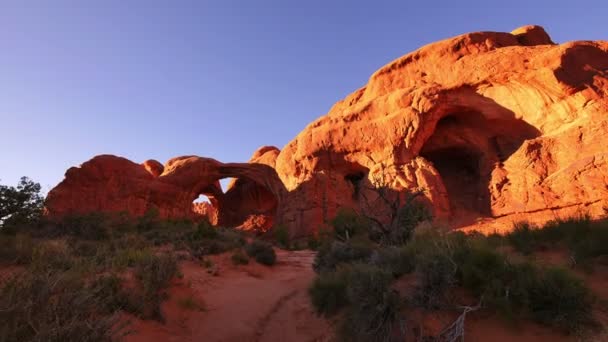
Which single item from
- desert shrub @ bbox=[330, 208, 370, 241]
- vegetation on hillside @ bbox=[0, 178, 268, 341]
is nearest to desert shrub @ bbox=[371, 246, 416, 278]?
vegetation on hillside @ bbox=[0, 178, 268, 341]

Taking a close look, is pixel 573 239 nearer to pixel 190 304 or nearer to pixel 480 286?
pixel 480 286

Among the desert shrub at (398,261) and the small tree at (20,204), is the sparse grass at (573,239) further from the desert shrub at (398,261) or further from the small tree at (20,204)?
the small tree at (20,204)

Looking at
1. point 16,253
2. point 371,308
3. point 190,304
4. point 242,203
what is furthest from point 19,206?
point 242,203

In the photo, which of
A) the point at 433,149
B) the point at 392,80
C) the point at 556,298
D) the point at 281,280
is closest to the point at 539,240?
the point at 556,298

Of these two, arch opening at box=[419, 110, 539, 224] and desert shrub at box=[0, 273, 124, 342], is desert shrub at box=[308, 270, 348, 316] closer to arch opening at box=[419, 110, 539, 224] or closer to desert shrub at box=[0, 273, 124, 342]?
desert shrub at box=[0, 273, 124, 342]

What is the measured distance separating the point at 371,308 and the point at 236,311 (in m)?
3.25

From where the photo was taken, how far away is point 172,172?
2612cm

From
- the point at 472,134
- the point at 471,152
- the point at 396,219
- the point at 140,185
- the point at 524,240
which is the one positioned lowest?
the point at 524,240

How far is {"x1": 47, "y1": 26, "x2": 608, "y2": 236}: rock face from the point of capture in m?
15.9

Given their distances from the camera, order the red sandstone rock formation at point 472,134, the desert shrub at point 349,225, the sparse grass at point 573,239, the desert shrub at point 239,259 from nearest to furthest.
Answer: the sparse grass at point 573,239, the desert shrub at point 239,259, the desert shrub at point 349,225, the red sandstone rock formation at point 472,134

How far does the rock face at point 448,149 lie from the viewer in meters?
15.9

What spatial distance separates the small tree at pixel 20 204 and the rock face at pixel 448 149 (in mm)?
8395

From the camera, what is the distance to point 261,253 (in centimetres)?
1106

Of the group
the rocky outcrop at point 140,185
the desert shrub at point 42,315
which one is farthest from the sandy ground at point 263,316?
the rocky outcrop at point 140,185
